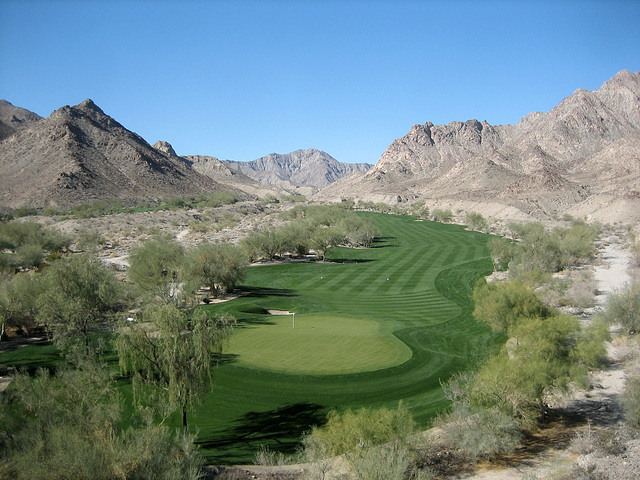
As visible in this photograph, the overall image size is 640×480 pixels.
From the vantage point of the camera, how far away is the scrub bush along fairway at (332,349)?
62.9 feet

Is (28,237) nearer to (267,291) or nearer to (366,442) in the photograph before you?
(267,291)

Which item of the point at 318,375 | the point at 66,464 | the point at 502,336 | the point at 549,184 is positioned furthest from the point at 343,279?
the point at 549,184

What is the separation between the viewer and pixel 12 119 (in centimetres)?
16462

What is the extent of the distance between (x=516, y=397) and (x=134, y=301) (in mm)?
29188

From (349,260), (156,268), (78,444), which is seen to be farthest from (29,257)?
A: (78,444)

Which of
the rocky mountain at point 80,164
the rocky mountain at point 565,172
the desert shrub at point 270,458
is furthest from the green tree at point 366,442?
the rocky mountain at point 80,164

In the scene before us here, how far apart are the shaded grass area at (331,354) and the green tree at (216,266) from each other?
9.25ft

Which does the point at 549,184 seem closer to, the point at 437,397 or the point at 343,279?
the point at 343,279

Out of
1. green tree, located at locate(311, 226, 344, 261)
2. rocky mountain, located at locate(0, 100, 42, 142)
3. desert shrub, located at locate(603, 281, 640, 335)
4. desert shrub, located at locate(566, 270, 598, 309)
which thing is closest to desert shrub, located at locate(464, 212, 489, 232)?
green tree, located at locate(311, 226, 344, 261)

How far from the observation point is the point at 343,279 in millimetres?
52500

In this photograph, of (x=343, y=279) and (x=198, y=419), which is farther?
(x=343, y=279)

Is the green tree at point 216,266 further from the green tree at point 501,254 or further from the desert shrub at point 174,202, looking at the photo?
the desert shrub at point 174,202

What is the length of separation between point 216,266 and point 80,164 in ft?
353

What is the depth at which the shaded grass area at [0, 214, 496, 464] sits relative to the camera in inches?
746
